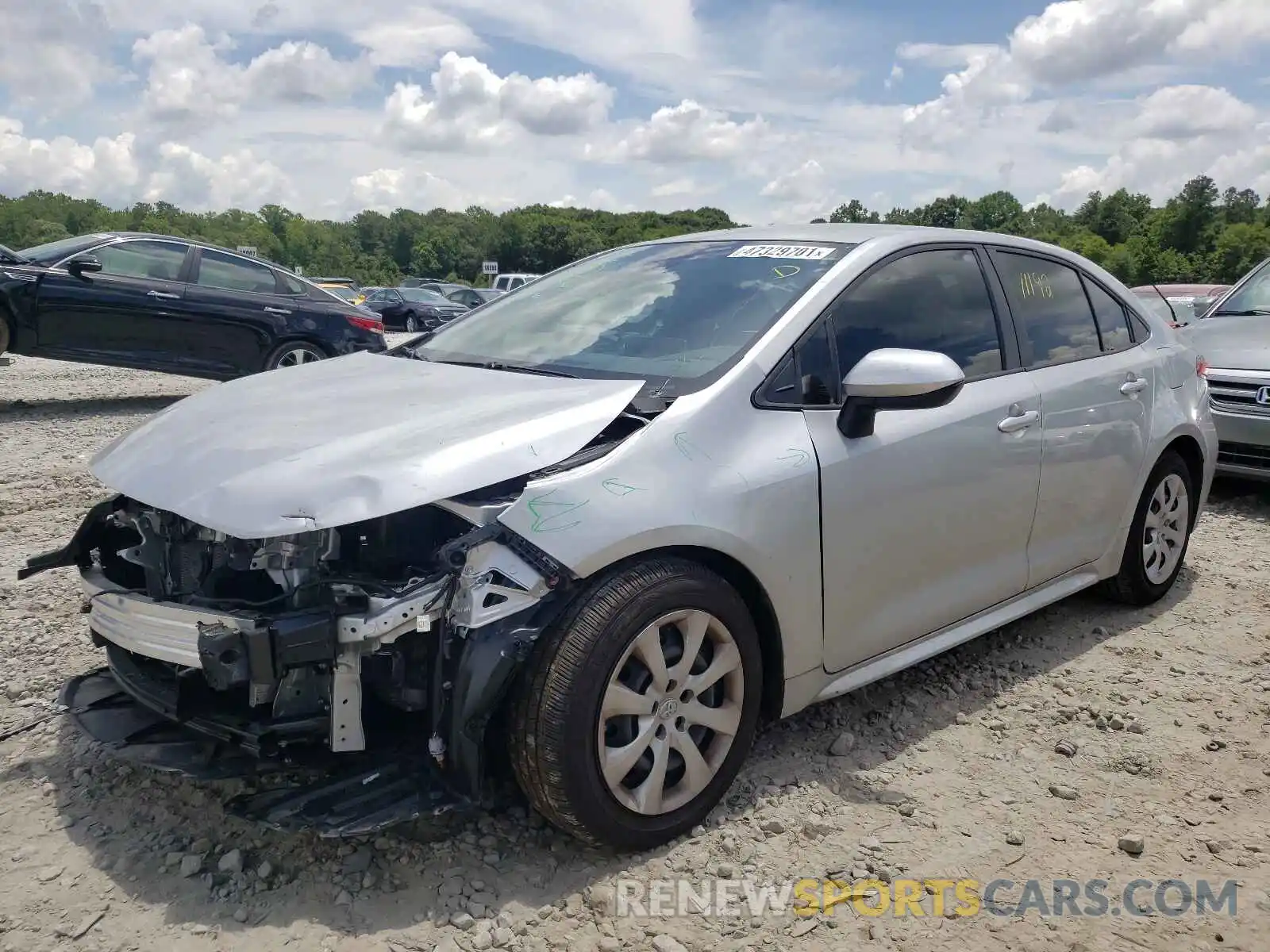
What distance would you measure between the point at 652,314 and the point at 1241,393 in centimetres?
481

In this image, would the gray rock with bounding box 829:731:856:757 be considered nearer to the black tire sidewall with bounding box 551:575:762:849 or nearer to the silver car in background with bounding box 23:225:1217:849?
the silver car in background with bounding box 23:225:1217:849

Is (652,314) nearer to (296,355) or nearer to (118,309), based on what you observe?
(296,355)

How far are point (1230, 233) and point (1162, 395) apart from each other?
67.9m

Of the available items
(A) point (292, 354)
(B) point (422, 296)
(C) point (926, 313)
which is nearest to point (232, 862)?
(C) point (926, 313)

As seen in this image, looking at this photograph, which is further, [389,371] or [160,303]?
[160,303]

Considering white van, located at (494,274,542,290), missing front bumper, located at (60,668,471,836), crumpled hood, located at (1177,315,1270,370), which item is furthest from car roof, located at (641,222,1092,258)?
white van, located at (494,274,542,290)

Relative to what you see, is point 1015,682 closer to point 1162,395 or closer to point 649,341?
point 1162,395

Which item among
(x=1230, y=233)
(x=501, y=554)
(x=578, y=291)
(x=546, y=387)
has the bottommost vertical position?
(x=501, y=554)

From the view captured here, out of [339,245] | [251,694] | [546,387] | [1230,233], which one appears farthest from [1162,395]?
[339,245]

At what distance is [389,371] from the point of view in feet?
10.6

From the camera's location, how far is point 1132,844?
8.71 ft

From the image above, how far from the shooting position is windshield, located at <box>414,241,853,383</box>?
2938 millimetres

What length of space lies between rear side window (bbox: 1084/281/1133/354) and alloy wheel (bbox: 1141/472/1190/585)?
25.9 inches

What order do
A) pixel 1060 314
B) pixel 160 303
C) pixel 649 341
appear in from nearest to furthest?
1. pixel 649 341
2. pixel 1060 314
3. pixel 160 303
